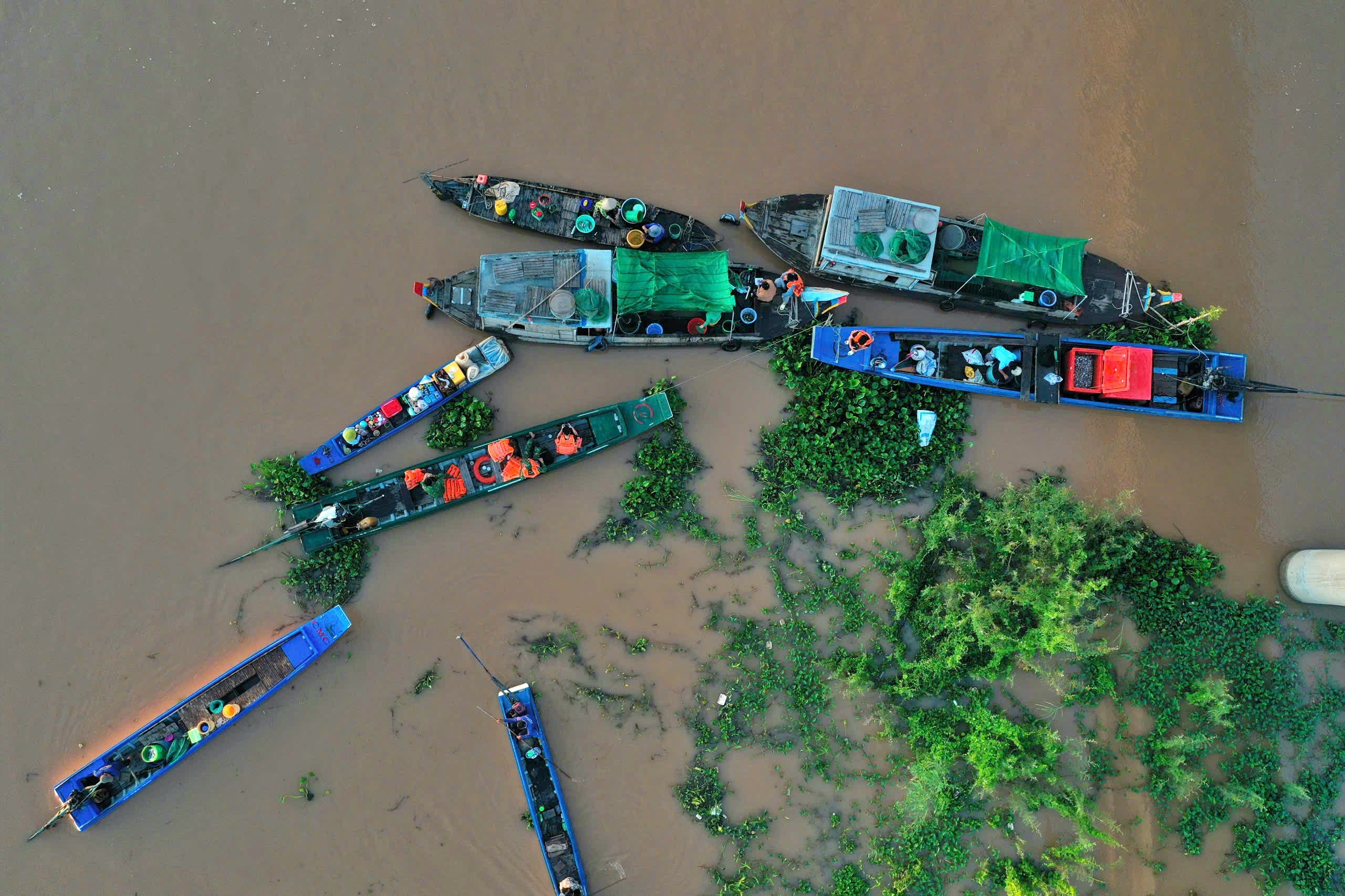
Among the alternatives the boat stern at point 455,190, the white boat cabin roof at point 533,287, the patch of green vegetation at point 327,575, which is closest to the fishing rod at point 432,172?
the boat stern at point 455,190

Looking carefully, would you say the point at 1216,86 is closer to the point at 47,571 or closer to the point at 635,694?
the point at 635,694

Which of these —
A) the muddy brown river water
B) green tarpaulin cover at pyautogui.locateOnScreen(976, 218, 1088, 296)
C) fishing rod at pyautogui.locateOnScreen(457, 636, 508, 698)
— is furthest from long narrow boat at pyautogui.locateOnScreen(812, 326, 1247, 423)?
fishing rod at pyautogui.locateOnScreen(457, 636, 508, 698)

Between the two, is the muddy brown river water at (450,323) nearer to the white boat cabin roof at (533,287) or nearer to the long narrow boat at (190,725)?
the long narrow boat at (190,725)

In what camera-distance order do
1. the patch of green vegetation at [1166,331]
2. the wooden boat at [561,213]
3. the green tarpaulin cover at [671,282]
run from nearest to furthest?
1. the green tarpaulin cover at [671,282]
2. the wooden boat at [561,213]
3. the patch of green vegetation at [1166,331]

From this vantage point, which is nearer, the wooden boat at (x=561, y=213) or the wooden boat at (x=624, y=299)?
the wooden boat at (x=624, y=299)

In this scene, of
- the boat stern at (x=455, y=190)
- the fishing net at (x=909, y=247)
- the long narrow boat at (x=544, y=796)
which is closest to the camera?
the long narrow boat at (x=544, y=796)

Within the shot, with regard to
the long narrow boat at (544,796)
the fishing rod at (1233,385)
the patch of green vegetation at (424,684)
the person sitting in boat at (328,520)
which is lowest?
the long narrow boat at (544,796)
